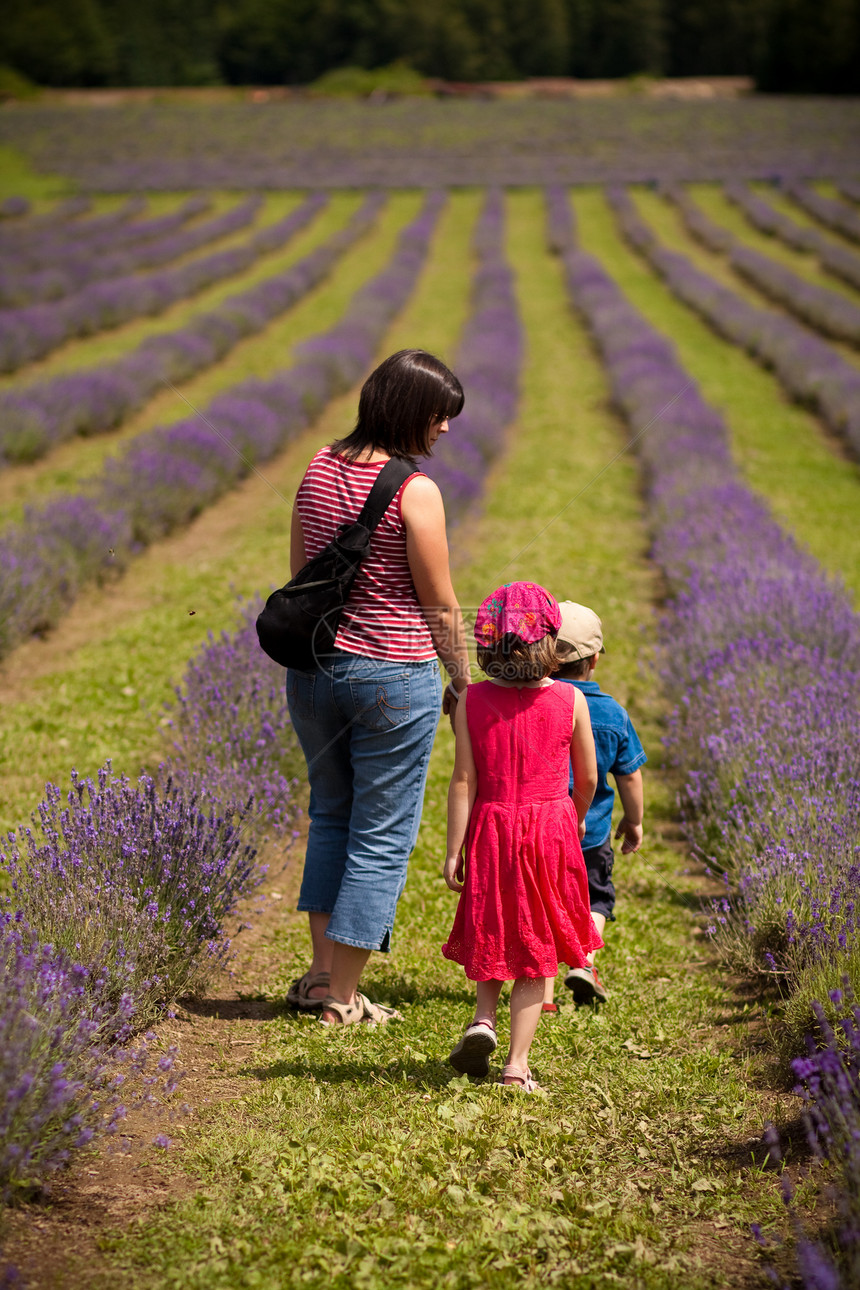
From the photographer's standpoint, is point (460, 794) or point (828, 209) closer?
point (460, 794)

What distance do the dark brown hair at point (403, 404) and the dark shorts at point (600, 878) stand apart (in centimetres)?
132

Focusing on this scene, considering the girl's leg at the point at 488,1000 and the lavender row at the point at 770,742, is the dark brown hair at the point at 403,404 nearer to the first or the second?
the girl's leg at the point at 488,1000

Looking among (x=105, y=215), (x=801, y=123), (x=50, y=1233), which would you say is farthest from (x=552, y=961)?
(x=801, y=123)

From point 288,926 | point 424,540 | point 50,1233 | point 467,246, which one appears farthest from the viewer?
point 467,246

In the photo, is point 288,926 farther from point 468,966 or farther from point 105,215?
point 105,215

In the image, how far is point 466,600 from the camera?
629cm

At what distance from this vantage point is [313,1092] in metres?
2.47

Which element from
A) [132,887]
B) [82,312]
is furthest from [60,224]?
[132,887]

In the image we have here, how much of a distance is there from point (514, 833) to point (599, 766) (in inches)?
23.0

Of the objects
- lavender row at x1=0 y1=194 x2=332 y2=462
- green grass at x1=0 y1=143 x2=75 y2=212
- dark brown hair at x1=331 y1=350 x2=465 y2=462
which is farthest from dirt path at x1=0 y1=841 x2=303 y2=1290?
green grass at x1=0 y1=143 x2=75 y2=212

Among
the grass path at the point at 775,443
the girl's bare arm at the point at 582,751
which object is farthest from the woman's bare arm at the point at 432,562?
the grass path at the point at 775,443

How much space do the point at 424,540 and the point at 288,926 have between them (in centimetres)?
167

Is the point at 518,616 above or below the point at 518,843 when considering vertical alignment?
above

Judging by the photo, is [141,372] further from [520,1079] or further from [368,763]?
[520,1079]
